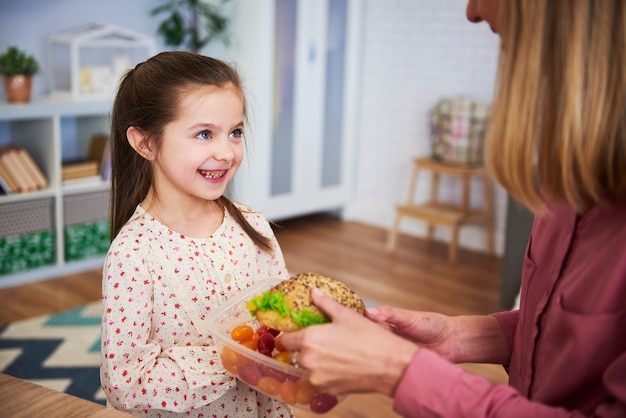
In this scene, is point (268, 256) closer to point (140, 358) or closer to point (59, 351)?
point (140, 358)

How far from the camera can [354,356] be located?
3.35ft

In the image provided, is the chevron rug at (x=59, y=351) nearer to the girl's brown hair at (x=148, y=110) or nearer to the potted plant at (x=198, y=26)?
the girl's brown hair at (x=148, y=110)

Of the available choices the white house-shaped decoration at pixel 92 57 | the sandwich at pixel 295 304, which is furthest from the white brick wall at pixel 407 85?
the sandwich at pixel 295 304

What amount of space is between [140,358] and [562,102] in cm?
83

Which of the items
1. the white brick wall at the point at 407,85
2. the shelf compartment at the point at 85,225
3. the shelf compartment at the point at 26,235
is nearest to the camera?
the shelf compartment at the point at 26,235

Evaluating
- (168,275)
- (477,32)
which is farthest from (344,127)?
(168,275)

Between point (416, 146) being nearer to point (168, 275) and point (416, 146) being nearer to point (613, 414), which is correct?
point (168, 275)

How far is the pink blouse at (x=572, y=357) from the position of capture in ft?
3.18

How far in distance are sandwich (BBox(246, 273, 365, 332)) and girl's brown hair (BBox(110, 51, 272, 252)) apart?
42 centimetres

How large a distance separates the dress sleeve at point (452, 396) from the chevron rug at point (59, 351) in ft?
6.49

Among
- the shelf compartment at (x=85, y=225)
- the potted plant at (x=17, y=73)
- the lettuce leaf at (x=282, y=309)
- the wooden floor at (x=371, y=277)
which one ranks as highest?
the potted plant at (x=17, y=73)

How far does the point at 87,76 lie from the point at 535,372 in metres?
3.64

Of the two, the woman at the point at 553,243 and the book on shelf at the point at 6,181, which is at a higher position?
the woman at the point at 553,243

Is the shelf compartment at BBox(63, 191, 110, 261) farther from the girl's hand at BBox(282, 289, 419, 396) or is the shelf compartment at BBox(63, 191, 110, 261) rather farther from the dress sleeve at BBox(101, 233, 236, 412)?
the girl's hand at BBox(282, 289, 419, 396)
